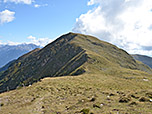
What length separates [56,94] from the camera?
121 ft

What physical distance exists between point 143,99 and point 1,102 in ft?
110

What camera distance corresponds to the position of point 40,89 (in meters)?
40.5

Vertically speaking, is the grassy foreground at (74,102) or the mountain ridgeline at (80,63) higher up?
the mountain ridgeline at (80,63)

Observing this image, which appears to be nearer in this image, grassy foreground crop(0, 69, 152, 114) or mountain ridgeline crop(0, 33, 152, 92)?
grassy foreground crop(0, 69, 152, 114)

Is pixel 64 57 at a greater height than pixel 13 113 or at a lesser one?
greater

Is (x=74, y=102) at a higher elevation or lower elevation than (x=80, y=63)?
lower

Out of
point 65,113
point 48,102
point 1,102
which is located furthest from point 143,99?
point 1,102

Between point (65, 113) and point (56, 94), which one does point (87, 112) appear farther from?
point (56, 94)

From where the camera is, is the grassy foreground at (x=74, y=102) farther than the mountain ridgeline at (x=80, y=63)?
No

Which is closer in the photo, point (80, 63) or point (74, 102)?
point (74, 102)

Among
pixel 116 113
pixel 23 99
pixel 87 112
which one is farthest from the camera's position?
pixel 23 99

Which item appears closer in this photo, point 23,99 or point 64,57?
point 23,99

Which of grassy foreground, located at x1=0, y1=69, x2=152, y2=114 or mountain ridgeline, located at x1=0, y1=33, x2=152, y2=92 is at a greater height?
mountain ridgeline, located at x1=0, y1=33, x2=152, y2=92

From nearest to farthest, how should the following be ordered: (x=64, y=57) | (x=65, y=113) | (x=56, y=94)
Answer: (x=65, y=113), (x=56, y=94), (x=64, y=57)
